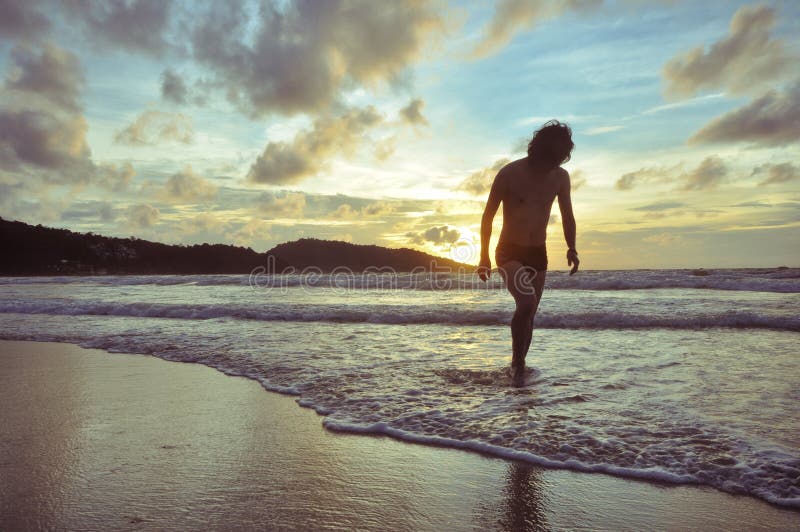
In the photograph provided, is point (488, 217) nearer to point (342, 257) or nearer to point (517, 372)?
point (517, 372)

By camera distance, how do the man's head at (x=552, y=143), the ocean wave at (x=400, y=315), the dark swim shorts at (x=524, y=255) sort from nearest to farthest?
the man's head at (x=552, y=143) < the dark swim shorts at (x=524, y=255) < the ocean wave at (x=400, y=315)

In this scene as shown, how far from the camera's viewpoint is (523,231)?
4590 millimetres

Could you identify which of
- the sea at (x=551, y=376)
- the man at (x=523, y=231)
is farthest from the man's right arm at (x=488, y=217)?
the sea at (x=551, y=376)

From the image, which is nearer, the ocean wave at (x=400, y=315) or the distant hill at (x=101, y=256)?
the ocean wave at (x=400, y=315)

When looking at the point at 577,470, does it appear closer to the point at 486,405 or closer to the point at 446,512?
the point at 446,512

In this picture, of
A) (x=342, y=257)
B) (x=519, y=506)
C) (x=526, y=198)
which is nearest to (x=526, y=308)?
(x=526, y=198)

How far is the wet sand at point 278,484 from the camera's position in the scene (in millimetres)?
1989

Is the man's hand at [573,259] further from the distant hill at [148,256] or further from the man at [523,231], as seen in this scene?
the distant hill at [148,256]

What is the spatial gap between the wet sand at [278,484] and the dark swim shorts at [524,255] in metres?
2.34

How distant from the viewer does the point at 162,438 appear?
2977 millimetres

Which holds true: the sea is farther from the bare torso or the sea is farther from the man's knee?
the bare torso

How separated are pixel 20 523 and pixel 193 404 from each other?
1.91m

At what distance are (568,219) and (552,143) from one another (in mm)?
960

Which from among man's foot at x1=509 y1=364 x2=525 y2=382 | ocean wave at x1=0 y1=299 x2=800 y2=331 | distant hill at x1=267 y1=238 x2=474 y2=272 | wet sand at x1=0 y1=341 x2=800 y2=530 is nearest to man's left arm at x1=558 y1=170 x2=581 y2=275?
man's foot at x1=509 y1=364 x2=525 y2=382
